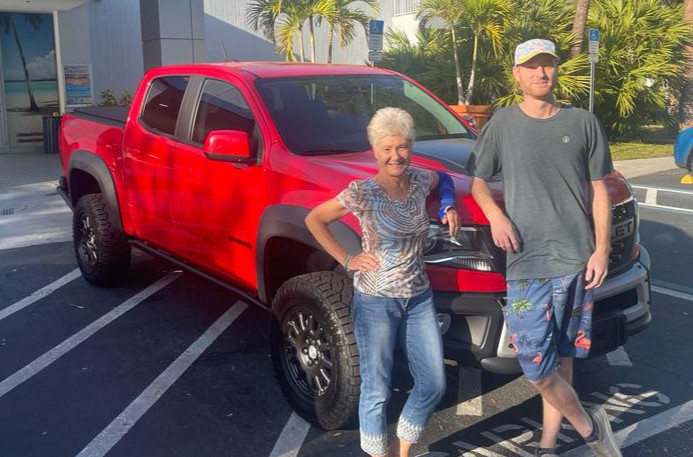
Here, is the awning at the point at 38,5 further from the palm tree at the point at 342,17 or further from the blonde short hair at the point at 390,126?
the blonde short hair at the point at 390,126

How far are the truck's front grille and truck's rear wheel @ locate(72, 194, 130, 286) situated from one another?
385 cm

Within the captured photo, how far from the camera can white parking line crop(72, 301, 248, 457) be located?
151 inches

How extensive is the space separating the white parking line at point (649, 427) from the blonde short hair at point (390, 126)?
70.8 inches

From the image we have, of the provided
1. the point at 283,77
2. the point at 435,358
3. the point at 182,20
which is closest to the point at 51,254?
the point at 283,77

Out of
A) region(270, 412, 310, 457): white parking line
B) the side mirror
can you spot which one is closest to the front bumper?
→ region(270, 412, 310, 457): white parking line

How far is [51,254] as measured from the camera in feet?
25.4

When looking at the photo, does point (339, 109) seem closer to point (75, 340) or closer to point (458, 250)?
point (458, 250)

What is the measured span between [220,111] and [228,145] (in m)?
0.74

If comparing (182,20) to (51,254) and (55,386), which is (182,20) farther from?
(55,386)

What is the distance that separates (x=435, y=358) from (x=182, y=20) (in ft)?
36.9

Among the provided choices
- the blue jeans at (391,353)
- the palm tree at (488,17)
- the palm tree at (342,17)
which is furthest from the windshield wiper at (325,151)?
the palm tree at (342,17)

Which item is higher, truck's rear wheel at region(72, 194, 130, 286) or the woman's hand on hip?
the woman's hand on hip

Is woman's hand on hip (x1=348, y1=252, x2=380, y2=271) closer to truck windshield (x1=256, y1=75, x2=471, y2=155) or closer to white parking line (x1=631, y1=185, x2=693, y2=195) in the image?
truck windshield (x1=256, y1=75, x2=471, y2=155)

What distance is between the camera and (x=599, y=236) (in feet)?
10.3
